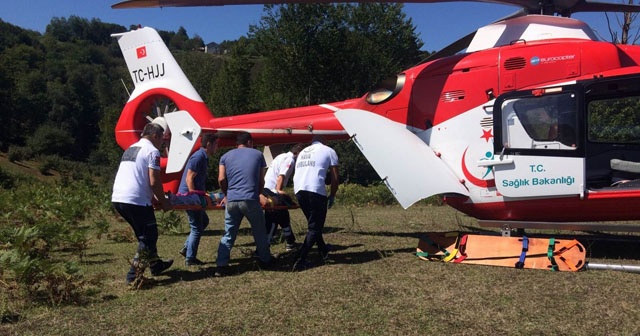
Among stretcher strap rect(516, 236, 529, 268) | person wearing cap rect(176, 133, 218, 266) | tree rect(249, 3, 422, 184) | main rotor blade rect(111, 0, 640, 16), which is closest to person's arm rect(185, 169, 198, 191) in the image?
person wearing cap rect(176, 133, 218, 266)

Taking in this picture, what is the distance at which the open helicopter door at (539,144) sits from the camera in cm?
598

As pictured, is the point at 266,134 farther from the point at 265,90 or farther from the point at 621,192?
the point at 265,90

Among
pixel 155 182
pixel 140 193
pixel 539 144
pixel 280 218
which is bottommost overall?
pixel 280 218

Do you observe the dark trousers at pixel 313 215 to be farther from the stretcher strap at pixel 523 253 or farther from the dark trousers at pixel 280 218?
the stretcher strap at pixel 523 253

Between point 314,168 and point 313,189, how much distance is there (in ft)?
0.93

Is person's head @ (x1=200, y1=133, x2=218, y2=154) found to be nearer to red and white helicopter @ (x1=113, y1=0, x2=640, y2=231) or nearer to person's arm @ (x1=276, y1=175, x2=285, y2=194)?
person's arm @ (x1=276, y1=175, x2=285, y2=194)

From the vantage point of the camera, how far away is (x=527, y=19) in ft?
22.6

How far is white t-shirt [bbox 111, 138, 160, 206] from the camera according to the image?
5145 mm

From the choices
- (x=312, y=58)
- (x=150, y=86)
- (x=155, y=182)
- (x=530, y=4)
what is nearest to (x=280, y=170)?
(x=155, y=182)

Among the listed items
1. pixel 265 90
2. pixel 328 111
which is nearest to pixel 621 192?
pixel 328 111

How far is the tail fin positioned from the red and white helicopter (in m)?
3.88

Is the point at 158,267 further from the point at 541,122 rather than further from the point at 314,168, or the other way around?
the point at 541,122

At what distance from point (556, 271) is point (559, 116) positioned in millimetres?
1912

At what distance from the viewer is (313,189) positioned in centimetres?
610
